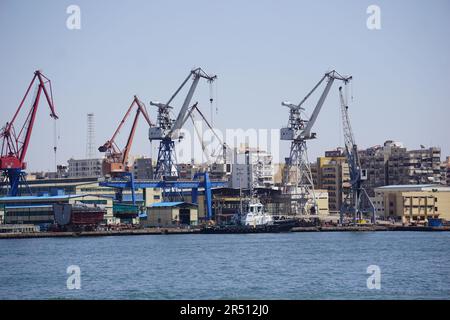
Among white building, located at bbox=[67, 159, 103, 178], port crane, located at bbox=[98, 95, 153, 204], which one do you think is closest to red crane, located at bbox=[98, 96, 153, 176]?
port crane, located at bbox=[98, 95, 153, 204]

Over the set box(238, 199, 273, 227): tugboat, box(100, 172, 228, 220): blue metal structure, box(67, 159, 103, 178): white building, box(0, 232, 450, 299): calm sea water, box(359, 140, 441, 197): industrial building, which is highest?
box(67, 159, 103, 178): white building

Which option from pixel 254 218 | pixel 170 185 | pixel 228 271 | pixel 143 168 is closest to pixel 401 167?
pixel 170 185

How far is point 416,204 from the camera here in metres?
98.0

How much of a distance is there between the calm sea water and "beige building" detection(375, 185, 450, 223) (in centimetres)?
4330

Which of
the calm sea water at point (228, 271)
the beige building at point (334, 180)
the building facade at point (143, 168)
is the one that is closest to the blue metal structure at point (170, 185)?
the beige building at point (334, 180)

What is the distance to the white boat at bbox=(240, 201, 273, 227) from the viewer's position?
78.9m

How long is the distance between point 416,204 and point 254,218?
87.2 feet

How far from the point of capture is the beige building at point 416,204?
9781 centimetres

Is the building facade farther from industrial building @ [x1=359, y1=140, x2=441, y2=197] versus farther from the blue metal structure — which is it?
the blue metal structure

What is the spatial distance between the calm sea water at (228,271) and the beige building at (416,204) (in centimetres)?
4330

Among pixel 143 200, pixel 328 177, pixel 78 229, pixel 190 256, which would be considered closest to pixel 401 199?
pixel 328 177

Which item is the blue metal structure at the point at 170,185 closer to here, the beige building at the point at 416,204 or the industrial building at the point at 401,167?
the beige building at the point at 416,204
